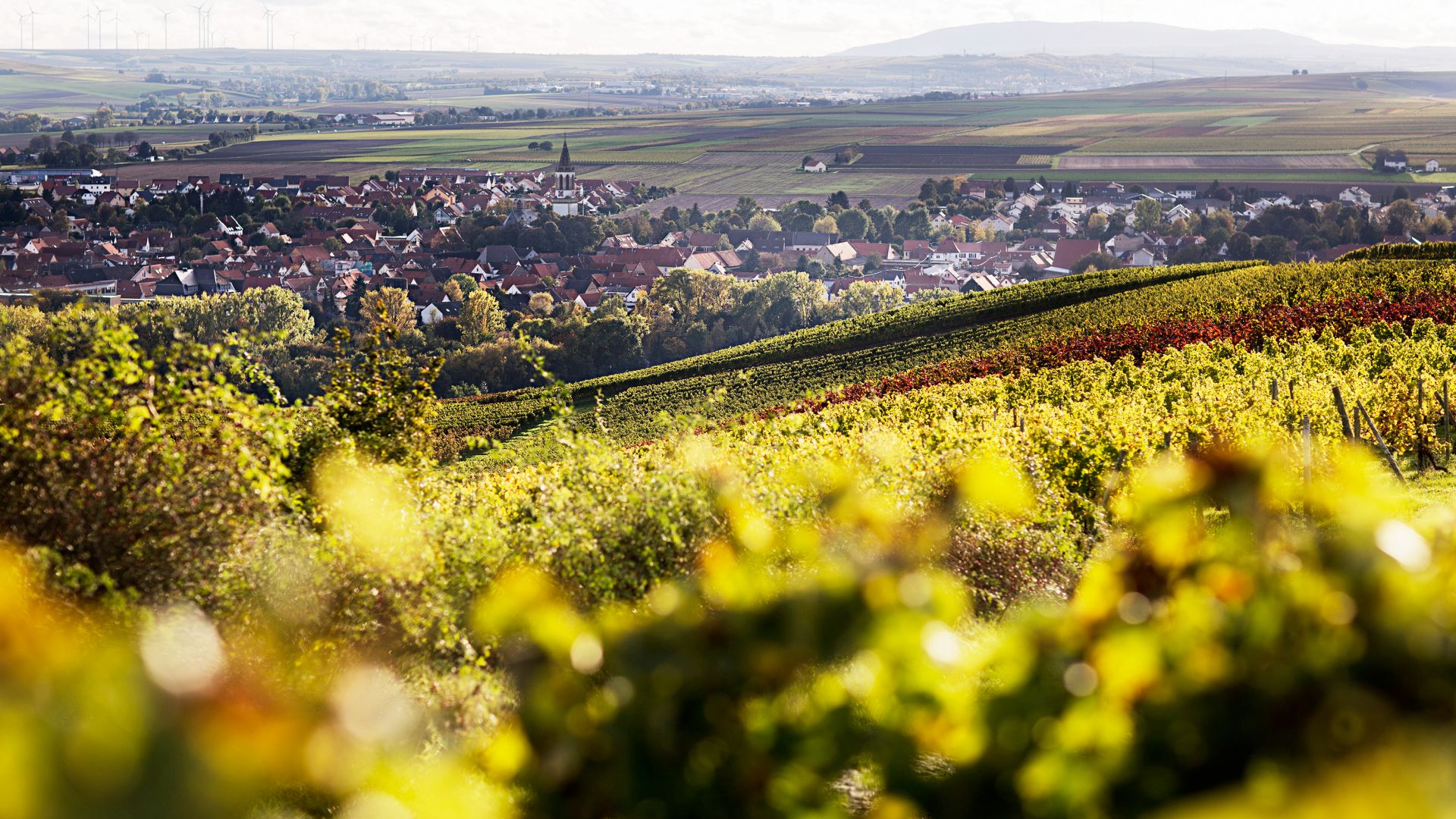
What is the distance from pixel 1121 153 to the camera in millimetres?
165500

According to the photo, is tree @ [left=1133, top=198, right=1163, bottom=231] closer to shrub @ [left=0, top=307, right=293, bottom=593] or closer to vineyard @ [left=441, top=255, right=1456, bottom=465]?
vineyard @ [left=441, top=255, right=1456, bottom=465]

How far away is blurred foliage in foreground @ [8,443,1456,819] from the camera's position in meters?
1.95

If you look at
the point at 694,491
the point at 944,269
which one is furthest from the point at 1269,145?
the point at 694,491

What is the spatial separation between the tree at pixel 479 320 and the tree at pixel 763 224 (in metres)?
59.2

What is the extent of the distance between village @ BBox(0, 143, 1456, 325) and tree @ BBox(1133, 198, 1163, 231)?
0.18m

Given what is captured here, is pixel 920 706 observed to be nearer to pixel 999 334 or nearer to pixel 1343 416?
pixel 1343 416

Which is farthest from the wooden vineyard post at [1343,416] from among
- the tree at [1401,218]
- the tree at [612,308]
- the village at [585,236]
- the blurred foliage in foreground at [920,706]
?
the tree at [1401,218]

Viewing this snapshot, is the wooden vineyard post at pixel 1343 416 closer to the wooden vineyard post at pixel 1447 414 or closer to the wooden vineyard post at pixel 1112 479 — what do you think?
the wooden vineyard post at pixel 1447 414

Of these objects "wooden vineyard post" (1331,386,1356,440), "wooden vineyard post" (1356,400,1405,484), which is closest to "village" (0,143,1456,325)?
"wooden vineyard post" (1331,386,1356,440)

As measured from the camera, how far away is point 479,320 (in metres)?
80.1

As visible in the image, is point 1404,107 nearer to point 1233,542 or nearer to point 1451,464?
point 1451,464

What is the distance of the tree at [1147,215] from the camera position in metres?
120

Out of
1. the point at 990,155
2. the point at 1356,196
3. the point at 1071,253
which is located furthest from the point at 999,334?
the point at 990,155

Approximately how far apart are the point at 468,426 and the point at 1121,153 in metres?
147
